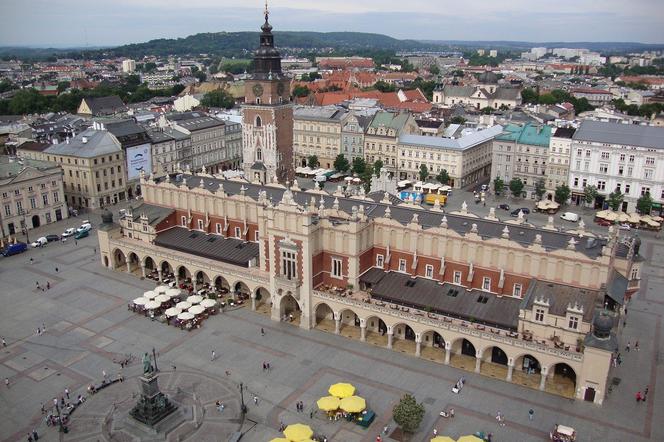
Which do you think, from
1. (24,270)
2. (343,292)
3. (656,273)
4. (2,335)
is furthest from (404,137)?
(2,335)

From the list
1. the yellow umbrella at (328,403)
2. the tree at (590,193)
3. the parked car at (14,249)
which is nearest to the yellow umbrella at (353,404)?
the yellow umbrella at (328,403)

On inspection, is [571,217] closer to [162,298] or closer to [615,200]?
[615,200]

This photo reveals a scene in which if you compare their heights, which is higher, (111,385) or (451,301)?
(451,301)

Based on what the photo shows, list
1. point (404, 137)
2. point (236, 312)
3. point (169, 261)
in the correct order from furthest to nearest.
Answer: point (404, 137) → point (169, 261) → point (236, 312)

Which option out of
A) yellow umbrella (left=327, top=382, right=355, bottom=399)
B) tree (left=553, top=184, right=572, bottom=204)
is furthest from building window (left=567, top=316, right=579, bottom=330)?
tree (left=553, top=184, right=572, bottom=204)

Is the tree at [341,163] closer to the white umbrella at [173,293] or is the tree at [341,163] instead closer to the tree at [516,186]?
the tree at [516,186]

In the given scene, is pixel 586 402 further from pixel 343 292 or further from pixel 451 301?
pixel 343 292

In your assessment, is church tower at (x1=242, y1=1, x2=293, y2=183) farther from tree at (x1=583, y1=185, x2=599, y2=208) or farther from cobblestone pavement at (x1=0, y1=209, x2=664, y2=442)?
tree at (x1=583, y1=185, x2=599, y2=208)

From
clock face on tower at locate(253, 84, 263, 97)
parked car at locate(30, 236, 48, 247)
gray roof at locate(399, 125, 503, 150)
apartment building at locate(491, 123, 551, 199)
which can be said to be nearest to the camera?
parked car at locate(30, 236, 48, 247)
